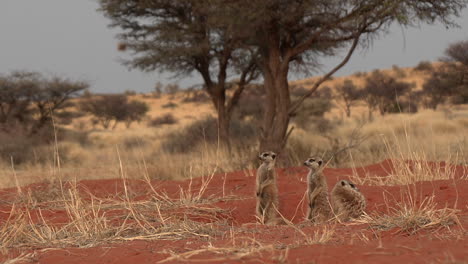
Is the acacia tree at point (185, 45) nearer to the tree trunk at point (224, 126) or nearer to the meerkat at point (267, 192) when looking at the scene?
the tree trunk at point (224, 126)

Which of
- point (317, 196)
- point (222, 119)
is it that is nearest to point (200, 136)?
point (222, 119)

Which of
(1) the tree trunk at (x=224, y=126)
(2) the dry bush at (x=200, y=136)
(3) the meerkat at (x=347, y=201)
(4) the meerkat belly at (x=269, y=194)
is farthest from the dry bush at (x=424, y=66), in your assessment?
(3) the meerkat at (x=347, y=201)

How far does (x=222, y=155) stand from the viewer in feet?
37.5

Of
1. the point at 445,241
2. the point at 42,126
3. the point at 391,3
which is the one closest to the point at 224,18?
the point at 391,3

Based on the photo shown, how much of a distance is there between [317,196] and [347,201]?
1.29ft

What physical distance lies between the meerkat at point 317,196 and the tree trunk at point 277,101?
14.0 feet

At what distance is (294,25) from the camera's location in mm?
9773

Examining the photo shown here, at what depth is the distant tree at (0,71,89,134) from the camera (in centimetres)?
2078

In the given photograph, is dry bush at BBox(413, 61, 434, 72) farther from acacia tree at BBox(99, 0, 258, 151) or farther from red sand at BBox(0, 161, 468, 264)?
red sand at BBox(0, 161, 468, 264)

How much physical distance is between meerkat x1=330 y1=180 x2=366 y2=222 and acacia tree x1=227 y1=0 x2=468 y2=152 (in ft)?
14.2

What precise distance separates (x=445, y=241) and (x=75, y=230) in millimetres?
2963

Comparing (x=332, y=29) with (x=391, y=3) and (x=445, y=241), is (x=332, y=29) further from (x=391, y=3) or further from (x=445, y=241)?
(x=445, y=241)

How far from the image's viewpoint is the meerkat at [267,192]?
5136 mm

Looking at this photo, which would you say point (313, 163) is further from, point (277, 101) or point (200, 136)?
point (200, 136)
